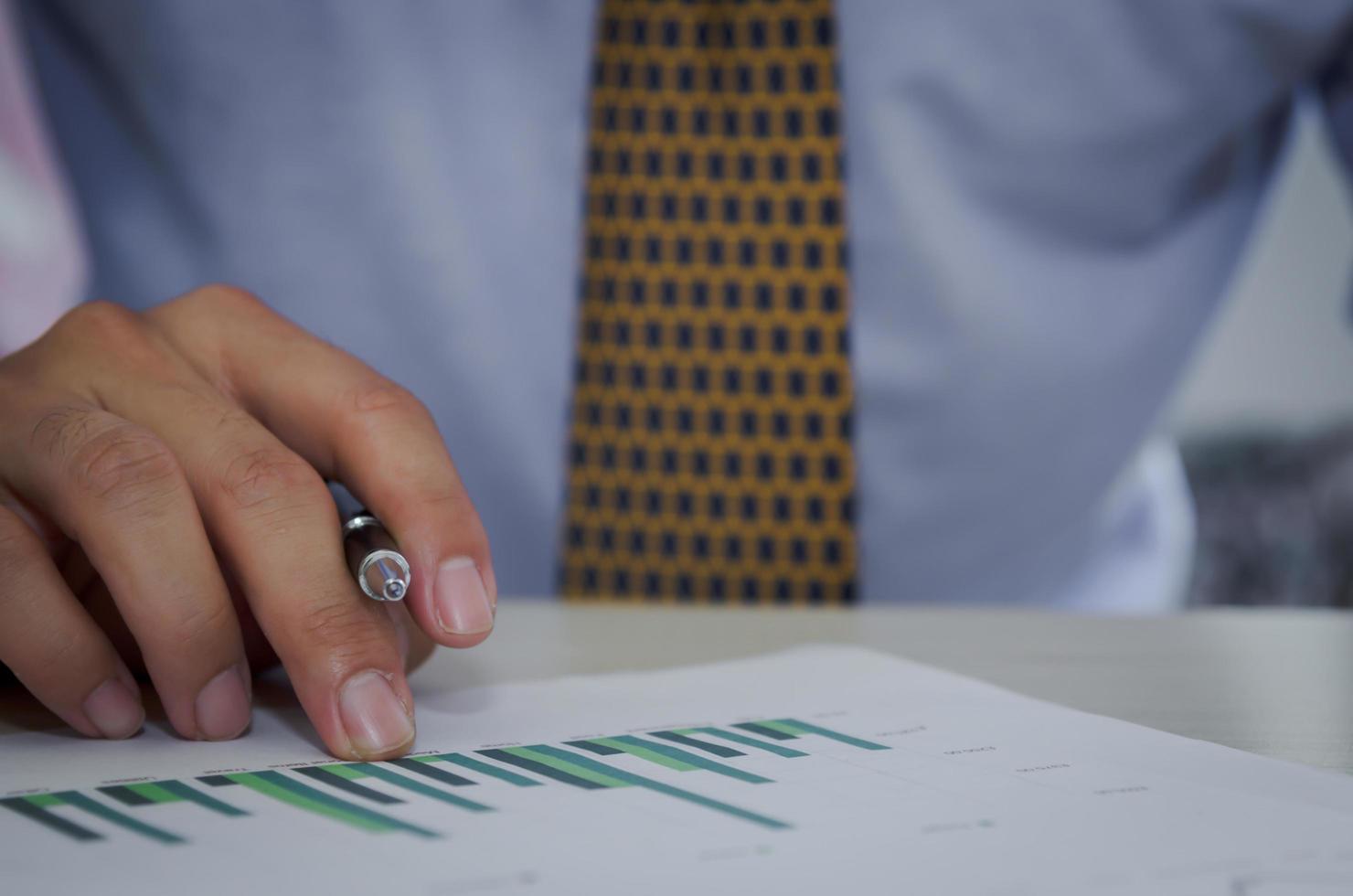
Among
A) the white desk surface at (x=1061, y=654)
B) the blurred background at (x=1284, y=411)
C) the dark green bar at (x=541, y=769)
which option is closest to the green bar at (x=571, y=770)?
the dark green bar at (x=541, y=769)

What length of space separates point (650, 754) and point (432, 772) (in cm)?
5

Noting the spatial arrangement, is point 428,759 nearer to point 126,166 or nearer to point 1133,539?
point 126,166

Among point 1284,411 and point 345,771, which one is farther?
point 1284,411

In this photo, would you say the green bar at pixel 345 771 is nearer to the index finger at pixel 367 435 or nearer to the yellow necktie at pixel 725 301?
the index finger at pixel 367 435

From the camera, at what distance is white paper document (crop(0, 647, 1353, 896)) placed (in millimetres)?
190

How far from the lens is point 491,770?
0.86ft

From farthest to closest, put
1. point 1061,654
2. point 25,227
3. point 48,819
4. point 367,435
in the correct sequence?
point 25,227, point 1061,654, point 367,435, point 48,819

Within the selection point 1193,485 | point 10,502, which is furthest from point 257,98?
point 1193,485

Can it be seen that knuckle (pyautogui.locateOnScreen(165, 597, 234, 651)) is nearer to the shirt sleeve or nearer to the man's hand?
the man's hand

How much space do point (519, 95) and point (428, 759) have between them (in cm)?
Answer: 58

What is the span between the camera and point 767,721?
31cm

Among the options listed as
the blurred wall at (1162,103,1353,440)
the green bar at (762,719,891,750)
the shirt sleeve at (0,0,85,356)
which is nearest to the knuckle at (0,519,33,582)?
the green bar at (762,719,891,750)

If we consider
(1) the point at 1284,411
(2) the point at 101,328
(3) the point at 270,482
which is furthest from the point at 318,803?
(1) the point at 1284,411

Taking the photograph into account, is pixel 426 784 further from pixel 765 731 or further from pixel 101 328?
pixel 101 328
